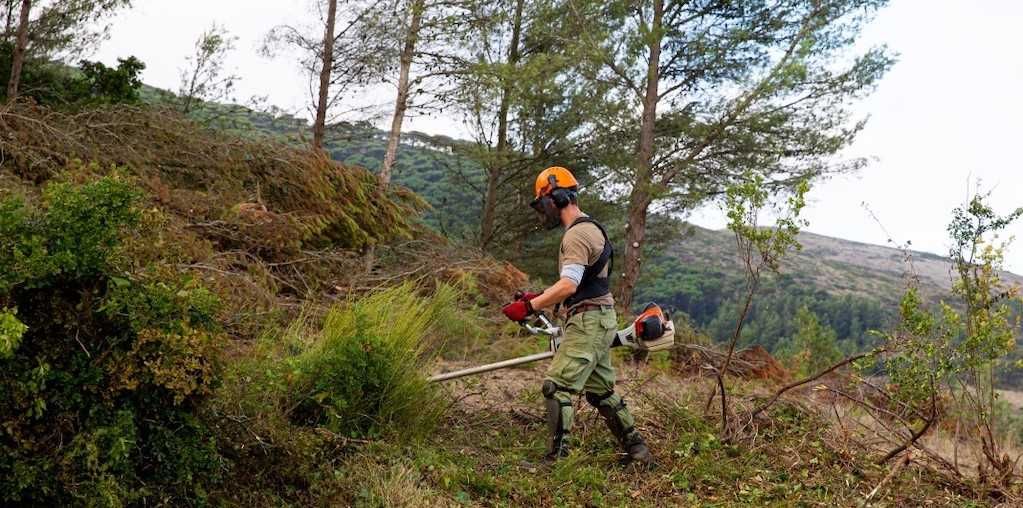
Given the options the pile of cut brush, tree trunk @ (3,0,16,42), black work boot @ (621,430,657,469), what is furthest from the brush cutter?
tree trunk @ (3,0,16,42)

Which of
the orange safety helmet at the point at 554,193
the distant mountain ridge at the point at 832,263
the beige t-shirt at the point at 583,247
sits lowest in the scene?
the distant mountain ridge at the point at 832,263

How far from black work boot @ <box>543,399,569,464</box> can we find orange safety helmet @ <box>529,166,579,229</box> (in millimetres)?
1111

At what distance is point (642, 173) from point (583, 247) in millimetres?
10688

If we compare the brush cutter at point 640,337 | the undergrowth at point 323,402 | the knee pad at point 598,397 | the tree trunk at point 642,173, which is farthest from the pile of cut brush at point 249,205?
the tree trunk at point 642,173

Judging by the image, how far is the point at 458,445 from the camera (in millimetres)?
5363

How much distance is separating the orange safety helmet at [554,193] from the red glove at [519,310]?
0.55 m

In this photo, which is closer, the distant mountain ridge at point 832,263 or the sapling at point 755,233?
the sapling at point 755,233

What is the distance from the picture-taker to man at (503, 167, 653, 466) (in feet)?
16.6

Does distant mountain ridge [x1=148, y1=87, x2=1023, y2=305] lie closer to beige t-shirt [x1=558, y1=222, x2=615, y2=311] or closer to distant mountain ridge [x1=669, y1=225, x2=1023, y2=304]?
beige t-shirt [x1=558, y1=222, x2=615, y2=311]

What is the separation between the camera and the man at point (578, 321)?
506 cm

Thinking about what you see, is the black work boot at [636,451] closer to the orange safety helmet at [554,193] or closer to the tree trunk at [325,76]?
the orange safety helmet at [554,193]

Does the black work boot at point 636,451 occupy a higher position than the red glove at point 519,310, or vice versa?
the red glove at point 519,310

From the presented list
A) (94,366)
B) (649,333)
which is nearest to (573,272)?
(649,333)

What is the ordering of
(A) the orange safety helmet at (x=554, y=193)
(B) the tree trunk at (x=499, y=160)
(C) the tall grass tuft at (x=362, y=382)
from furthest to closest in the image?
(B) the tree trunk at (x=499, y=160)
(A) the orange safety helmet at (x=554, y=193)
(C) the tall grass tuft at (x=362, y=382)
